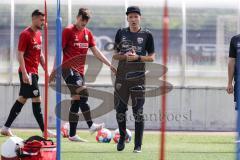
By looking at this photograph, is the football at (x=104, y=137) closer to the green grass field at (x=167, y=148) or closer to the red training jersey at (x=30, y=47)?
the green grass field at (x=167, y=148)

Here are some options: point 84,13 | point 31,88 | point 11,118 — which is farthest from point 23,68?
point 84,13

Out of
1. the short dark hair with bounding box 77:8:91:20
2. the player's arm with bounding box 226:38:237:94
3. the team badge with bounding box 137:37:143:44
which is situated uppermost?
the short dark hair with bounding box 77:8:91:20

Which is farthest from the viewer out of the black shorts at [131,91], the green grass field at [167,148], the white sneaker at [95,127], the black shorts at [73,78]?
the white sneaker at [95,127]

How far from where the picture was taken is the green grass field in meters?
12.8

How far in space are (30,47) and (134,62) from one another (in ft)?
9.29

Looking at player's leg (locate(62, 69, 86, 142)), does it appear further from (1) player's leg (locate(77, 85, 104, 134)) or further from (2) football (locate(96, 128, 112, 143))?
(2) football (locate(96, 128, 112, 143))

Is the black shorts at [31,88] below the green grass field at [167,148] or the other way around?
the other way around

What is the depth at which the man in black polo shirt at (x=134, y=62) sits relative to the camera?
43.5 feet

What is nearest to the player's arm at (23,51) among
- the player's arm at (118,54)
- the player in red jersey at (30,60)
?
the player in red jersey at (30,60)

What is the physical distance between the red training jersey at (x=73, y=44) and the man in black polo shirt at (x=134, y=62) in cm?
176

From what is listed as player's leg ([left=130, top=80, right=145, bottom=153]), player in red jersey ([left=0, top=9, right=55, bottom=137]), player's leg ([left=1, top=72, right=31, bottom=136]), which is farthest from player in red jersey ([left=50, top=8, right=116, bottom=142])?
player's leg ([left=130, top=80, right=145, bottom=153])

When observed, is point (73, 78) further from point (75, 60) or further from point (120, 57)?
point (120, 57)

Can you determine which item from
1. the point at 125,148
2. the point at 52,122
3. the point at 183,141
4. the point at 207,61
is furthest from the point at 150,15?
the point at 125,148

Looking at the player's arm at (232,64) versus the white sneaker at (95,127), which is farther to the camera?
the white sneaker at (95,127)
